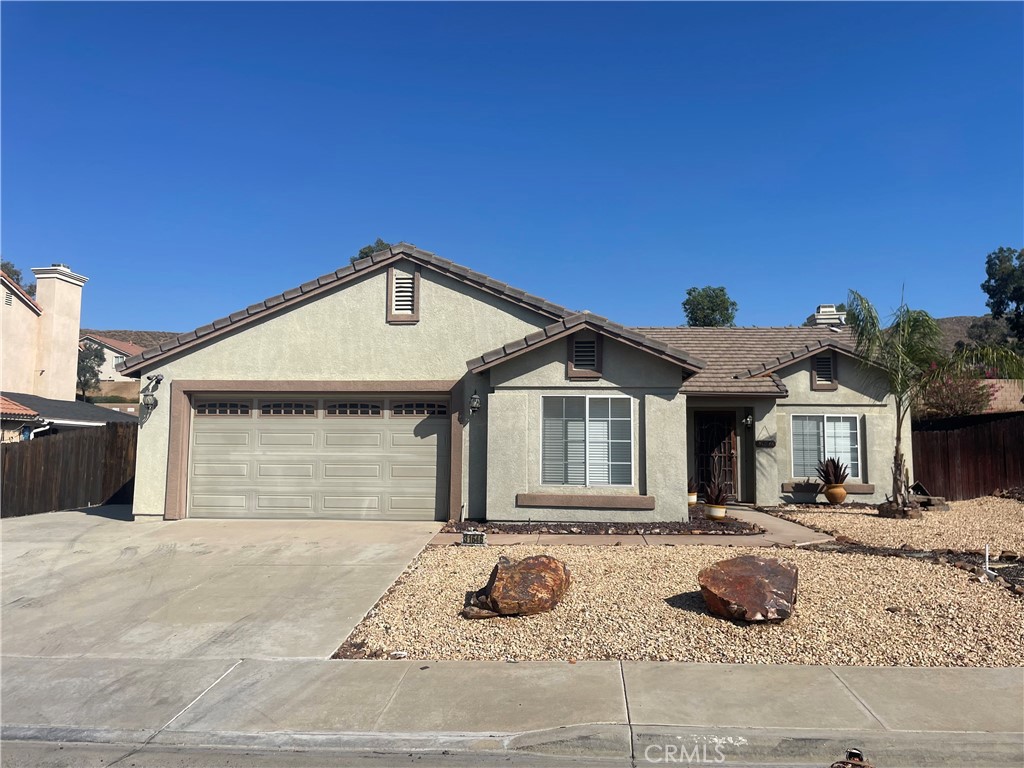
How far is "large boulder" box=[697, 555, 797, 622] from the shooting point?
641cm

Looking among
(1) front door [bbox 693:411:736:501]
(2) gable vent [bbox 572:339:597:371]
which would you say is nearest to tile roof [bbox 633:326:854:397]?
(1) front door [bbox 693:411:736:501]

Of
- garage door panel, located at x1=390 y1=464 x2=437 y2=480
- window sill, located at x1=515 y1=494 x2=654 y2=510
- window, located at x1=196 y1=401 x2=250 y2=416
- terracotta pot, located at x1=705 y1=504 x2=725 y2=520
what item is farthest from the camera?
window, located at x1=196 y1=401 x2=250 y2=416

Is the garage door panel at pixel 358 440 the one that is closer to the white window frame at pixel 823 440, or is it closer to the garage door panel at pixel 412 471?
the garage door panel at pixel 412 471

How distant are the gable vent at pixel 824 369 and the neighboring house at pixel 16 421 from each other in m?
20.2

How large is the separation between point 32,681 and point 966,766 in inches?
276

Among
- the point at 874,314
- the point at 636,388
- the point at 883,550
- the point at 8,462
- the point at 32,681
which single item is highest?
the point at 874,314

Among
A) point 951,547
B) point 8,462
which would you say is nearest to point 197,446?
point 8,462

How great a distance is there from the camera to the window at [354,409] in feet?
42.4

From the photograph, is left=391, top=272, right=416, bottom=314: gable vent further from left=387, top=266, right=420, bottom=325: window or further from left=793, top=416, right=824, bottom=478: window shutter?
left=793, top=416, right=824, bottom=478: window shutter

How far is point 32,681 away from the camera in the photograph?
579 cm

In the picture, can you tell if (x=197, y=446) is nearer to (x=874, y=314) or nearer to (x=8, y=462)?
(x=8, y=462)

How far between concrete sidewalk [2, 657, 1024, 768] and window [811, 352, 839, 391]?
34.7 feet

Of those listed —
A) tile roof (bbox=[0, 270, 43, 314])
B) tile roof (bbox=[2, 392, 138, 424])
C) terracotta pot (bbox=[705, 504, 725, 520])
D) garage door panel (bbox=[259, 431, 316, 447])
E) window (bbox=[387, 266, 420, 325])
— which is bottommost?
terracotta pot (bbox=[705, 504, 725, 520])

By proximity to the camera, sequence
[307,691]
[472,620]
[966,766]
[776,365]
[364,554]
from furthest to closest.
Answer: [776,365]
[364,554]
[472,620]
[307,691]
[966,766]
